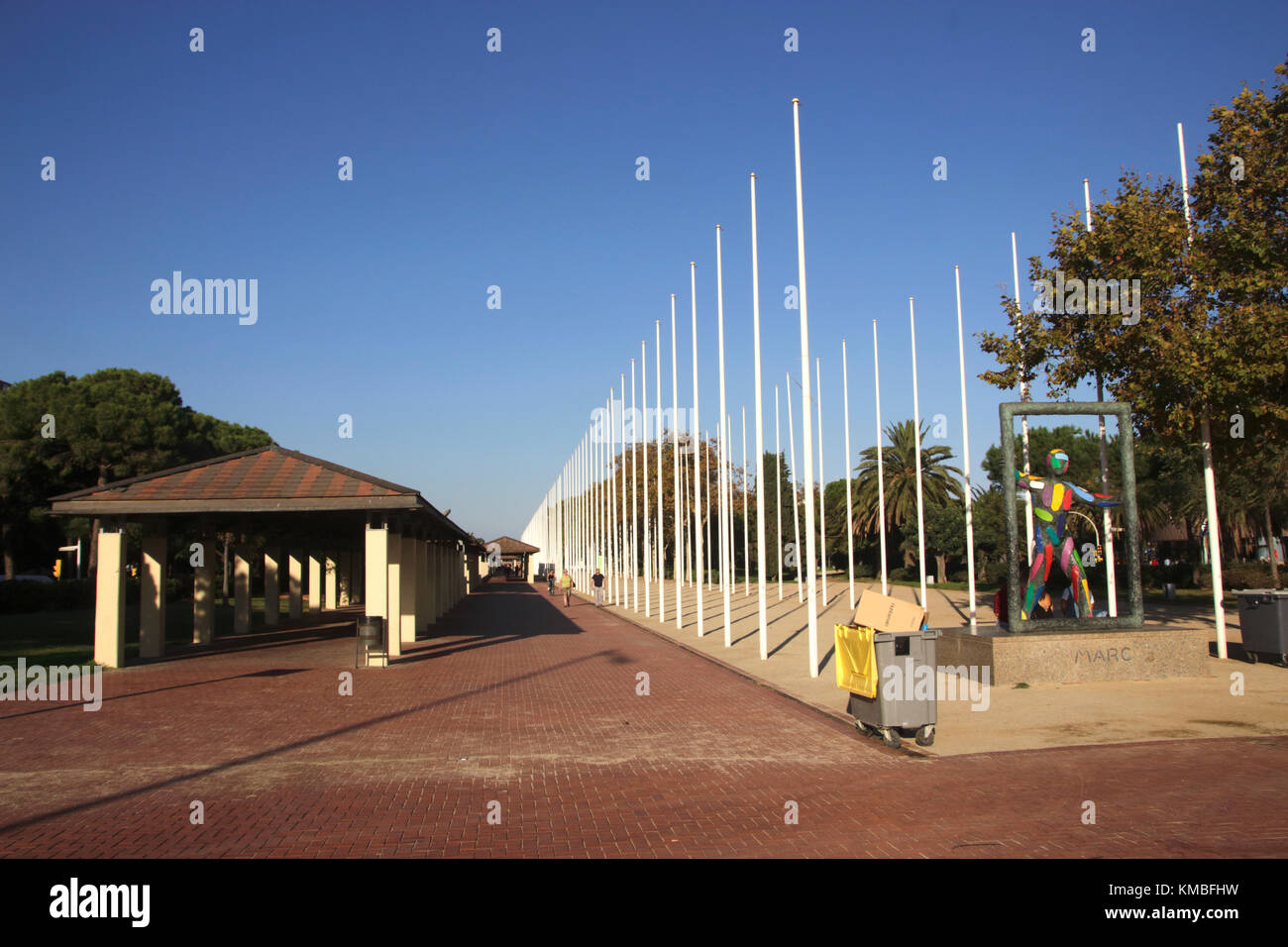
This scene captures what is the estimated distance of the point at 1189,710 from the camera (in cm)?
1223

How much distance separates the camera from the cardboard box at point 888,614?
34.2 ft

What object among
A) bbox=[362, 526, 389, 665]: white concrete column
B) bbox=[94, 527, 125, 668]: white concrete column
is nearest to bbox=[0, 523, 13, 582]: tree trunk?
bbox=[94, 527, 125, 668]: white concrete column

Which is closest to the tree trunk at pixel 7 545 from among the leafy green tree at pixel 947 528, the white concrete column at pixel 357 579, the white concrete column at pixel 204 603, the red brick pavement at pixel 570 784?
the white concrete column at pixel 357 579

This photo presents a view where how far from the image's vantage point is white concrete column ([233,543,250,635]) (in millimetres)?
28609

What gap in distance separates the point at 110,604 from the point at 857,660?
50.9ft

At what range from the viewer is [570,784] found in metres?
8.93

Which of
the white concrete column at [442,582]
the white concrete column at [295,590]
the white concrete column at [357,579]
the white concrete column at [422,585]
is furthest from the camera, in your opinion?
the white concrete column at [357,579]

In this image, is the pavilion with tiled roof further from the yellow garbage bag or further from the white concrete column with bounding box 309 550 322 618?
the white concrete column with bounding box 309 550 322 618

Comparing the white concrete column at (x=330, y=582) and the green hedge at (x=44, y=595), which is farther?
the white concrete column at (x=330, y=582)

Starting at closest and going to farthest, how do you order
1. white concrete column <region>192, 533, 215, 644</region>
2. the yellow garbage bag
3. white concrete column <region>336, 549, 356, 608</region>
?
1. the yellow garbage bag
2. white concrete column <region>192, 533, 215, 644</region>
3. white concrete column <region>336, 549, 356, 608</region>

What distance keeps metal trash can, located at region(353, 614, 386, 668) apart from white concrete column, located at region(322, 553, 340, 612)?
24360 mm

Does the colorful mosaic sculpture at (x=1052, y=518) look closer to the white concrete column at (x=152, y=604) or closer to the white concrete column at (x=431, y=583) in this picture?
the white concrete column at (x=152, y=604)

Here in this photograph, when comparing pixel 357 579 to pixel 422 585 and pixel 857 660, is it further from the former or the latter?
pixel 857 660

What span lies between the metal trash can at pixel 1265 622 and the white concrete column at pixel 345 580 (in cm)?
3850
